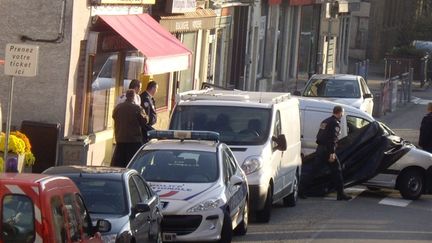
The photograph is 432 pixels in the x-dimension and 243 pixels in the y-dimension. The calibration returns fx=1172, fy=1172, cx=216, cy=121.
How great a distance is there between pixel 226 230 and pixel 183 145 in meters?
1.72

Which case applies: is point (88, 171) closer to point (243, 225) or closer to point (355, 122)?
point (243, 225)

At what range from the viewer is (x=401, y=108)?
153 ft

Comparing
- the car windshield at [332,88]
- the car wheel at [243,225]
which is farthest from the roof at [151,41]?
the car windshield at [332,88]

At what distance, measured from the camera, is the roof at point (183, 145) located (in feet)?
53.1

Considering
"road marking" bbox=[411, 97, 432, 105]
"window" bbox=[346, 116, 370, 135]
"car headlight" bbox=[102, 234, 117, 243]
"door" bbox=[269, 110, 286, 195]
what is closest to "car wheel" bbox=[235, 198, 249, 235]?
"door" bbox=[269, 110, 286, 195]

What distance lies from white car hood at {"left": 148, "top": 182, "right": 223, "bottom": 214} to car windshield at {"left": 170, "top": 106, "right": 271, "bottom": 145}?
3.28 m

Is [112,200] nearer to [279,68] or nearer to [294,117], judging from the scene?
[294,117]

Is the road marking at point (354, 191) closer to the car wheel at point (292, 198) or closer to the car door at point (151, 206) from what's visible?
the car wheel at point (292, 198)

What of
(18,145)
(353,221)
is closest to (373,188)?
(353,221)

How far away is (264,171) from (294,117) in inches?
124

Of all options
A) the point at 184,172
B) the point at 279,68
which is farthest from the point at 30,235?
the point at 279,68

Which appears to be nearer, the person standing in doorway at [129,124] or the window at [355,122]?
the person standing in doorway at [129,124]

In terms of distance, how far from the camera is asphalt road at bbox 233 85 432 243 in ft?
56.5

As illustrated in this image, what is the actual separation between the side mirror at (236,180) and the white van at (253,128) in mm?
1282
